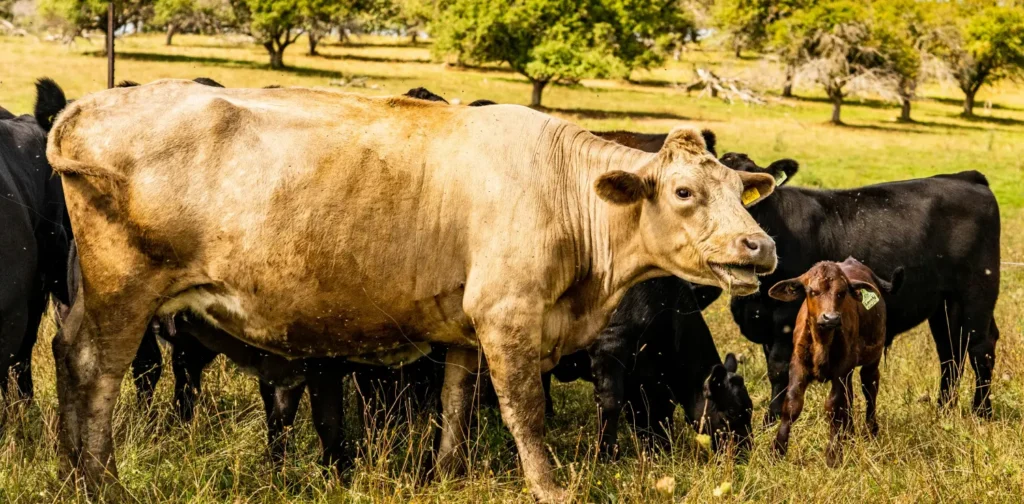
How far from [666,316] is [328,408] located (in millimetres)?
2539

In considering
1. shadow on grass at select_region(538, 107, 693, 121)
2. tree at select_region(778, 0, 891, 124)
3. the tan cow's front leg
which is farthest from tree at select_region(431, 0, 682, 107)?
the tan cow's front leg

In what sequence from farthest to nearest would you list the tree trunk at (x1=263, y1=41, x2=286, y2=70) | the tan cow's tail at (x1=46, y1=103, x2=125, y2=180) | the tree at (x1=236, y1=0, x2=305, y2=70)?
1. the tree at (x1=236, y1=0, x2=305, y2=70)
2. the tree trunk at (x1=263, y1=41, x2=286, y2=70)
3. the tan cow's tail at (x1=46, y1=103, x2=125, y2=180)

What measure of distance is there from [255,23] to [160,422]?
49458mm

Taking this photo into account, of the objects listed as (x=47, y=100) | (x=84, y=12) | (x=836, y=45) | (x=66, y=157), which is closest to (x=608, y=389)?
(x=66, y=157)

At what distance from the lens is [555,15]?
49.8 metres

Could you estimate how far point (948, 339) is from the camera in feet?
30.3

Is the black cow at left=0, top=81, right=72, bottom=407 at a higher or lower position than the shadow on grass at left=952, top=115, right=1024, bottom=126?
higher

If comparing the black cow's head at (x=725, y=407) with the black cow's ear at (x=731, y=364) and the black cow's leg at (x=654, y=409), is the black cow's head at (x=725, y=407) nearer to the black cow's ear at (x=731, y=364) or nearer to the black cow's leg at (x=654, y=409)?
the black cow's ear at (x=731, y=364)

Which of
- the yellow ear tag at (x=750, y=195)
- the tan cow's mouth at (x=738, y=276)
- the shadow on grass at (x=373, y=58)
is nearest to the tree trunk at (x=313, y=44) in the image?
the shadow on grass at (x=373, y=58)

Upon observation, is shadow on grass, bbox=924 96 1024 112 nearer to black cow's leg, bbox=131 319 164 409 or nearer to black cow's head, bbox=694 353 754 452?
black cow's head, bbox=694 353 754 452

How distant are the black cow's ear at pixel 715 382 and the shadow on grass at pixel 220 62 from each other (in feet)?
138

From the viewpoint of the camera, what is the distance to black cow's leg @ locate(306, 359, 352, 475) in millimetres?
6297

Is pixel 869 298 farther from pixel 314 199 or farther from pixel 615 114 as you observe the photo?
pixel 615 114

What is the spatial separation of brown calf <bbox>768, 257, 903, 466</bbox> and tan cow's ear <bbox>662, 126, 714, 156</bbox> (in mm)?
1855
